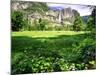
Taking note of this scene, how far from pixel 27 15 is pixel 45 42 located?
403mm

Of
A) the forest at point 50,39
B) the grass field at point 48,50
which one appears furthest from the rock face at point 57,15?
the grass field at point 48,50

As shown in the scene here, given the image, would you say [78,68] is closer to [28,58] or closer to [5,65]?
[28,58]

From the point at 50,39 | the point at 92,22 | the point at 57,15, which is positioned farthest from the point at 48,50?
the point at 92,22

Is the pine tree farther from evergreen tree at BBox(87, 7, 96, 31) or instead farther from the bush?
the bush

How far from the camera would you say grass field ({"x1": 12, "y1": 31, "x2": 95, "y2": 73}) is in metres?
2.87

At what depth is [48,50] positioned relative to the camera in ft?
9.84

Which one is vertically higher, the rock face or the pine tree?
the rock face

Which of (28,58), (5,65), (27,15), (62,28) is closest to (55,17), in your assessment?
(62,28)

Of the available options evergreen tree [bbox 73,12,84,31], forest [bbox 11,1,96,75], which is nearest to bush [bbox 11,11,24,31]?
forest [bbox 11,1,96,75]

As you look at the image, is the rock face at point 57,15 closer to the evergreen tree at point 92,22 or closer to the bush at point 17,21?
the bush at point 17,21

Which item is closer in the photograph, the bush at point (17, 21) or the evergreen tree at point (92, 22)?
the bush at point (17, 21)

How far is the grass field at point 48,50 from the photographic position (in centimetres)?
287

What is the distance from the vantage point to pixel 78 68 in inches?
123

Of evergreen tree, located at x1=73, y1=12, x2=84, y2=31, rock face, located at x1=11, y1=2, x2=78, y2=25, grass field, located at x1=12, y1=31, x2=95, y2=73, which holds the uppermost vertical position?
rock face, located at x1=11, y1=2, x2=78, y2=25
